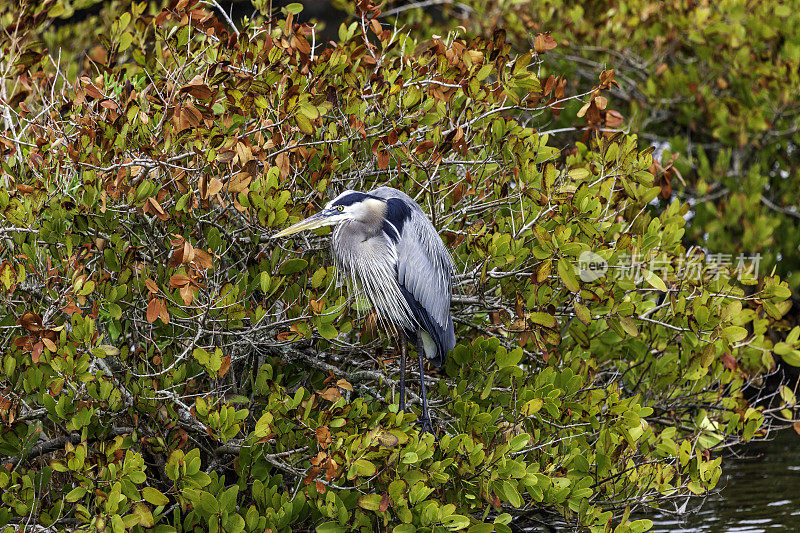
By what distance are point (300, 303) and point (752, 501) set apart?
3.91 metres

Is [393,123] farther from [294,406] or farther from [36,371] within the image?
[36,371]

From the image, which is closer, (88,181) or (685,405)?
(88,181)

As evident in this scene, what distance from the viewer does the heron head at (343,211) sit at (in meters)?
3.85

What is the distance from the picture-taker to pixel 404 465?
12.1 ft

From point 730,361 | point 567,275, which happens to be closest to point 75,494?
point 567,275

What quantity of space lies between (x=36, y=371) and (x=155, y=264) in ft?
2.42

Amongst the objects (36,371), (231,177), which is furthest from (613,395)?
(36,371)

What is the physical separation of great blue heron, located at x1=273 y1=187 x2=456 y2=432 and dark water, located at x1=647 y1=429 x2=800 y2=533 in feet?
6.27

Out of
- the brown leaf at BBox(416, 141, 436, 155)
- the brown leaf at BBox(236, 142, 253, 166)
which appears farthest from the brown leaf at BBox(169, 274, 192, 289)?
the brown leaf at BBox(416, 141, 436, 155)

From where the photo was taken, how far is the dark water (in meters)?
5.85

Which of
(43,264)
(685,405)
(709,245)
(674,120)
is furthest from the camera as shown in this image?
(674,120)

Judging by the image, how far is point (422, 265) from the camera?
4.27m

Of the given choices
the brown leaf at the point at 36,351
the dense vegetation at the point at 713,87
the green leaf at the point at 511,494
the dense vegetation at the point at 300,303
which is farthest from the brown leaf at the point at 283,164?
the dense vegetation at the point at 713,87

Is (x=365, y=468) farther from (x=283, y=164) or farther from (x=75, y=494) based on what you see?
(x=283, y=164)
